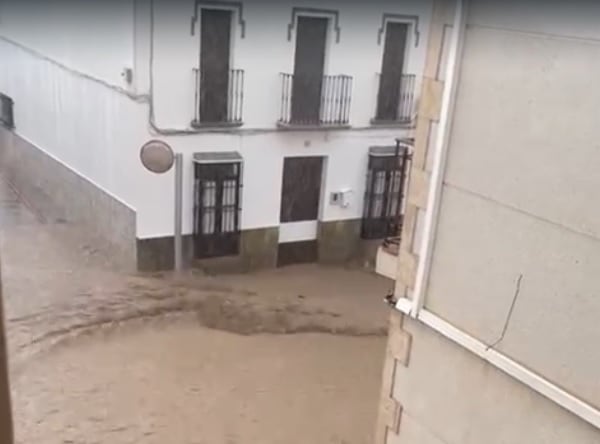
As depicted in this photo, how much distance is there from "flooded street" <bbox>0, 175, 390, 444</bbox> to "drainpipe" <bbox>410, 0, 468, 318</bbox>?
201 centimetres

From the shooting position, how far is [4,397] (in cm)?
38

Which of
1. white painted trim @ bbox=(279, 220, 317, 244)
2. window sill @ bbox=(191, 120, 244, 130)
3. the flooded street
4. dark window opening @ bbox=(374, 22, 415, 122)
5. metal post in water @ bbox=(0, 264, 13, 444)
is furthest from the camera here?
white painted trim @ bbox=(279, 220, 317, 244)

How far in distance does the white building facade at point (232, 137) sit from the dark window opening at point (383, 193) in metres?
0.02

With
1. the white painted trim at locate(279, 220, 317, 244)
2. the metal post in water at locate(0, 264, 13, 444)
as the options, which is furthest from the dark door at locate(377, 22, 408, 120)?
the metal post in water at locate(0, 264, 13, 444)

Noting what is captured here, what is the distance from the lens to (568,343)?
1873mm

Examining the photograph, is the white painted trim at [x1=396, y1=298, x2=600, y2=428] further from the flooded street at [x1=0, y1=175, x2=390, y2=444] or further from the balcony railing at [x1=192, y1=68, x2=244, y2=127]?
the balcony railing at [x1=192, y1=68, x2=244, y2=127]

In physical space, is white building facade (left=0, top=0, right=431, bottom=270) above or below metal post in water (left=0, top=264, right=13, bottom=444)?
below

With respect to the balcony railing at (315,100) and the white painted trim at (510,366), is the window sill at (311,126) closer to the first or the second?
the balcony railing at (315,100)

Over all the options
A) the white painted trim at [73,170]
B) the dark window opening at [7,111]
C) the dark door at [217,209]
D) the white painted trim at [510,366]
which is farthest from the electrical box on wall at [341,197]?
the white painted trim at [510,366]

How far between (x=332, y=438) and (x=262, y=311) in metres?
1.73

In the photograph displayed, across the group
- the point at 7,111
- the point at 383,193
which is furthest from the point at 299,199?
the point at 7,111

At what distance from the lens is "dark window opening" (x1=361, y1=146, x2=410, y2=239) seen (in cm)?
640

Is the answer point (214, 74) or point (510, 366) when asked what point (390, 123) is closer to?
point (214, 74)

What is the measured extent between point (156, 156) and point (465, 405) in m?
3.58
